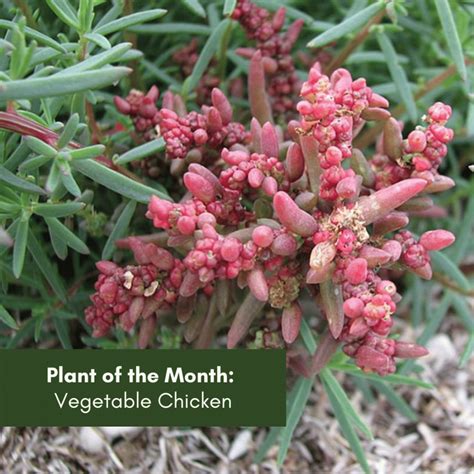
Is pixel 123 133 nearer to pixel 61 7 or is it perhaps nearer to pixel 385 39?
pixel 61 7

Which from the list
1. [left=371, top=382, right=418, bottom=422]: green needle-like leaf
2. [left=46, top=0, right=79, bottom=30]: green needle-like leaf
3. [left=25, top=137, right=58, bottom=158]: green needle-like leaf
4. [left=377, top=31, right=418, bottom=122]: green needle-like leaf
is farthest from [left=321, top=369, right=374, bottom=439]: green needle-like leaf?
[left=46, top=0, right=79, bottom=30]: green needle-like leaf

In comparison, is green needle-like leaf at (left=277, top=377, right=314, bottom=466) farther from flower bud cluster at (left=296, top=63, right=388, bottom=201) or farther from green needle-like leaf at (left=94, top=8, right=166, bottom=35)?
green needle-like leaf at (left=94, top=8, right=166, bottom=35)

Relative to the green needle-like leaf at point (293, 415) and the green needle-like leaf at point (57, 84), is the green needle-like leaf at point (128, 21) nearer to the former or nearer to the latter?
the green needle-like leaf at point (57, 84)

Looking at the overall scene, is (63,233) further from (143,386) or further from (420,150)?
(420,150)

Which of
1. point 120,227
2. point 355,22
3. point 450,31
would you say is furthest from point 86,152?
point 450,31

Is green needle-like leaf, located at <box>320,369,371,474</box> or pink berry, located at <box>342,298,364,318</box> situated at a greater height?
pink berry, located at <box>342,298,364,318</box>

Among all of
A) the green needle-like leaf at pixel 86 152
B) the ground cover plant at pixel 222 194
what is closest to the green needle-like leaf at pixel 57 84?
the ground cover plant at pixel 222 194
